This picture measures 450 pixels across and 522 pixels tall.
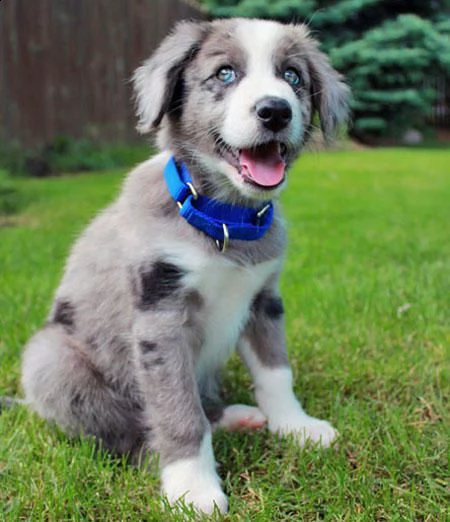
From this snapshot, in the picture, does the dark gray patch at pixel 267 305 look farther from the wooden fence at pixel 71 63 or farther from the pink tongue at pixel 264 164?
the wooden fence at pixel 71 63

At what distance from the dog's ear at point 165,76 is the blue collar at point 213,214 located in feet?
0.53

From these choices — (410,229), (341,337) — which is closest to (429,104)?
(410,229)

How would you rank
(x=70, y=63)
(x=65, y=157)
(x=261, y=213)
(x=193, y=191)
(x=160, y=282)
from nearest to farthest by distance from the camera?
(x=160, y=282)
(x=193, y=191)
(x=261, y=213)
(x=65, y=157)
(x=70, y=63)

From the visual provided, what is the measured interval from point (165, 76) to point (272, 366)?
1062 mm

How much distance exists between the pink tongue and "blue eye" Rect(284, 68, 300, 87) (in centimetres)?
27

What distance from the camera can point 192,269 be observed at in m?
2.25

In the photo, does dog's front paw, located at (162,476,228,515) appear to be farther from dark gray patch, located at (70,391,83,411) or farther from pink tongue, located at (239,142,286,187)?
pink tongue, located at (239,142,286,187)

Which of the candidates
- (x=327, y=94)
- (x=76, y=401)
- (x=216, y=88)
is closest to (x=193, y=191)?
(x=216, y=88)

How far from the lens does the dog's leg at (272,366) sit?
255cm

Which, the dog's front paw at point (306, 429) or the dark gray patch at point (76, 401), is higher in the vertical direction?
the dark gray patch at point (76, 401)

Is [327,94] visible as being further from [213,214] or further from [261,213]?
[213,214]

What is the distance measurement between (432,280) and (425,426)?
183cm

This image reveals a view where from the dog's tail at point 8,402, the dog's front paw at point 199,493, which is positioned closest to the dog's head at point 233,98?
the dog's front paw at point 199,493

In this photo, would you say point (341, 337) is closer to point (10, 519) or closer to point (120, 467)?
point (120, 467)
